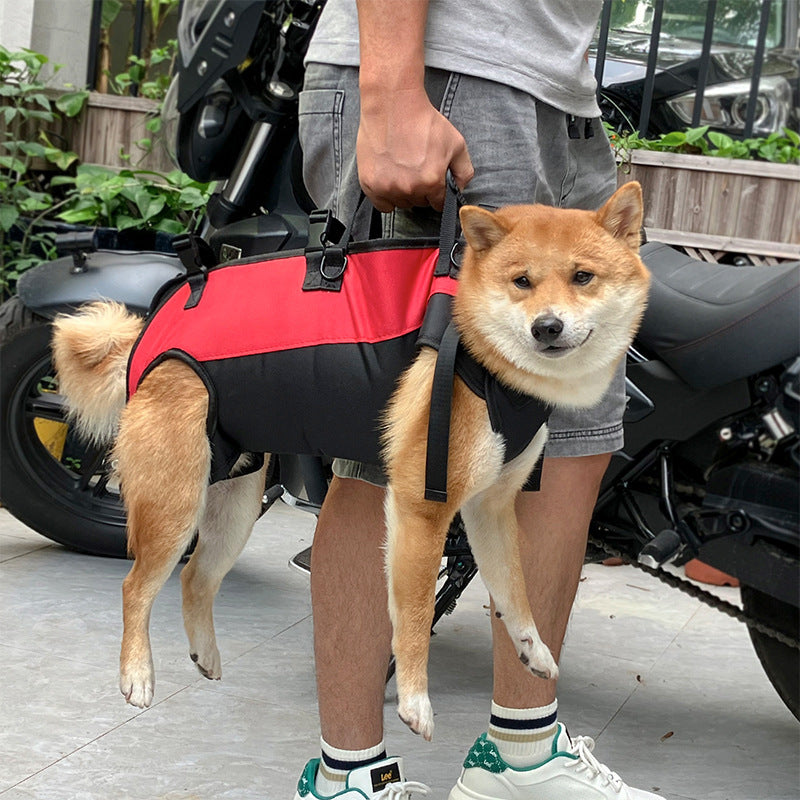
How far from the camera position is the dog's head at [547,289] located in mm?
1712

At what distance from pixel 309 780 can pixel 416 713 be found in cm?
40

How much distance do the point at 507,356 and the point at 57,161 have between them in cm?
380

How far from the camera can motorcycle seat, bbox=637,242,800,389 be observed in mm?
2271

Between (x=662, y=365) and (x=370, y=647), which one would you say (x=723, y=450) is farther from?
(x=370, y=647)

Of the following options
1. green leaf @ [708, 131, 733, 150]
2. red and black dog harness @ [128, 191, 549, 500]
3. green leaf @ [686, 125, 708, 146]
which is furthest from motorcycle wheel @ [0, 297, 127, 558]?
green leaf @ [708, 131, 733, 150]

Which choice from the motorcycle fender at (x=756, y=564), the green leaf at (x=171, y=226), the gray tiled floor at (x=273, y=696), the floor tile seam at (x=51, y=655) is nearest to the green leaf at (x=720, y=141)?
the gray tiled floor at (x=273, y=696)

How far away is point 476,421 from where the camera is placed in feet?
5.73

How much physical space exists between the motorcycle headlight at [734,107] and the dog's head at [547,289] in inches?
122

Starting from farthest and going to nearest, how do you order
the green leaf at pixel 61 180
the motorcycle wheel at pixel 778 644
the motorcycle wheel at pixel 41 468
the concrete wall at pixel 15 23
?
the concrete wall at pixel 15 23 < the green leaf at pixel 61 180 < the motorcycle wheel at pixel 41 468 < the motorcycle wheel at pixel 778 644

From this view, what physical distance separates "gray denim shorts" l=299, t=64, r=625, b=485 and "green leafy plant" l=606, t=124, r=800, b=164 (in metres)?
2.46

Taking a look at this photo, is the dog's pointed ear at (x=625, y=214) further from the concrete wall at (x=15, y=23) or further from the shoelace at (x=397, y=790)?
the concrete wall at (x=15, y=23)

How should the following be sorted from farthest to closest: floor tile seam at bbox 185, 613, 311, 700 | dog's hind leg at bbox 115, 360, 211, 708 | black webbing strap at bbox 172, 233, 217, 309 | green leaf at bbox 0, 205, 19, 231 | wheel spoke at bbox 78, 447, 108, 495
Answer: green leaf at bbox 0, 205, 19, 231 < wheel spoke at bbox 78, 447, 108, 495 < floor tile seam at bbox 185, 613, 311, 700 < black webbing strap at bbox 172, 233, 217, 309 < dog's hind leg at bbox 115, 360, 211, 708

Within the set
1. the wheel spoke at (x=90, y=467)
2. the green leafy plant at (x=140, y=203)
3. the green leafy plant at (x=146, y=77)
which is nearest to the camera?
the wheel spoke at (x=90, y=467)

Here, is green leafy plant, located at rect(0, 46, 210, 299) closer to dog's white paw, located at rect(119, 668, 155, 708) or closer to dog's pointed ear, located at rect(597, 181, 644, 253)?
dog's white paw, located at rect(119, 668, 155, 708)
